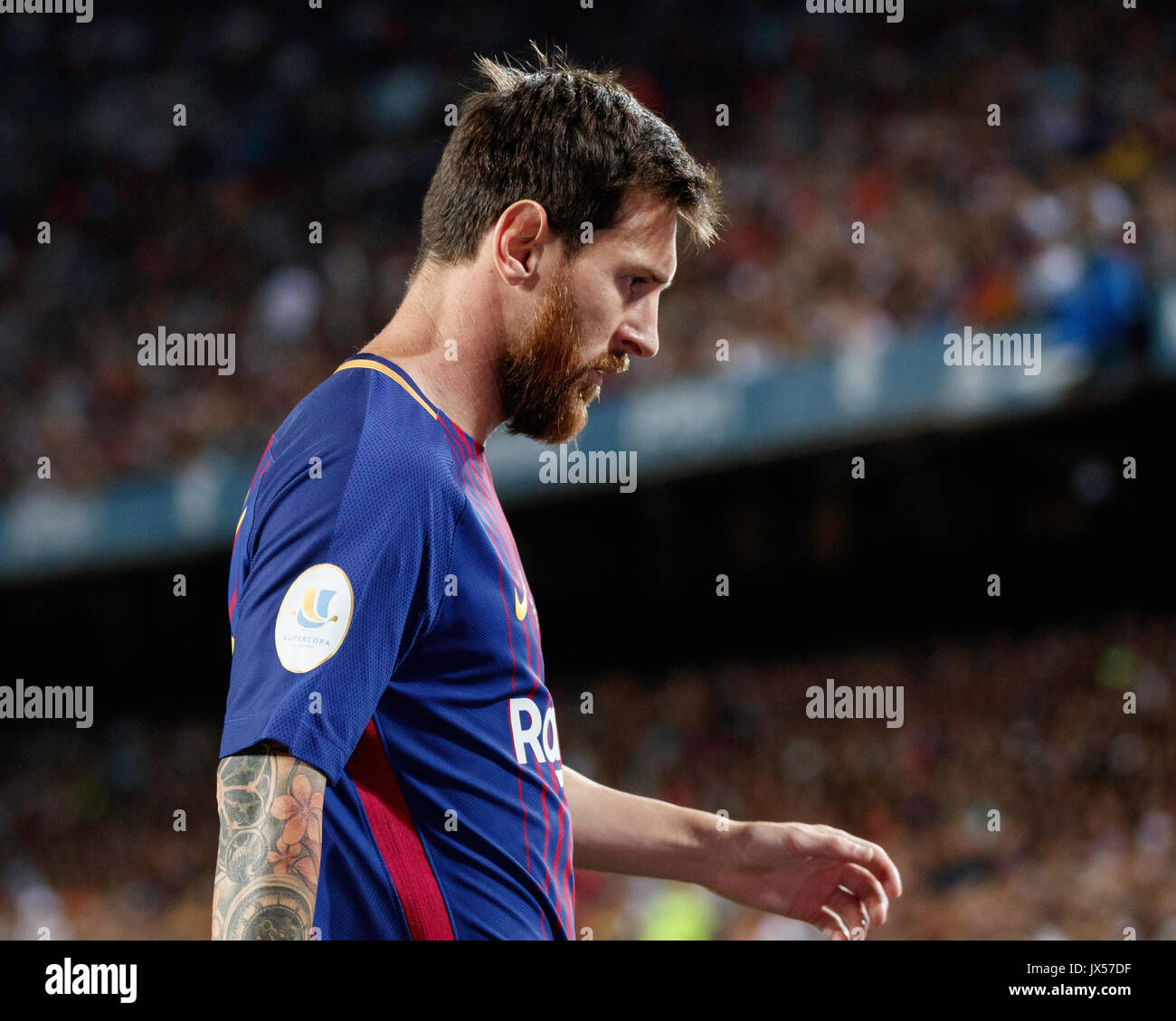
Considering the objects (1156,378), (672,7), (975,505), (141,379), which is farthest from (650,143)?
(672,7)

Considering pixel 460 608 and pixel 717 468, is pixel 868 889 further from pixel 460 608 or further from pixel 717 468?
pixel 717 468

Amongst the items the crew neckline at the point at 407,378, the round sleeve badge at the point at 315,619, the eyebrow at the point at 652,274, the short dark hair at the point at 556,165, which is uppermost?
the short dark hair at the point at 556,165

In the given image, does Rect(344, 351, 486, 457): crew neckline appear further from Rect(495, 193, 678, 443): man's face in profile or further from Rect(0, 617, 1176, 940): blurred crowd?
Rect(0, 617, 1176, 940): blurred crowd

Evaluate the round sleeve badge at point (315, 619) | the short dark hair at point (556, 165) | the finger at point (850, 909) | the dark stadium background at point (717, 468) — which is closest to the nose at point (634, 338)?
the short dark hair at point (556, 165)

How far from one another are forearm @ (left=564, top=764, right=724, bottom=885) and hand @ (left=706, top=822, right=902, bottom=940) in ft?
0.07

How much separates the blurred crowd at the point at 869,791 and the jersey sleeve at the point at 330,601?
5.86 meters

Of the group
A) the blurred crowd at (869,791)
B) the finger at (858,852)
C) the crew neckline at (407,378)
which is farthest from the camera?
the blurred crowd at (869,791)

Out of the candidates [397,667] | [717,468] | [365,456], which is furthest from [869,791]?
[365,456]

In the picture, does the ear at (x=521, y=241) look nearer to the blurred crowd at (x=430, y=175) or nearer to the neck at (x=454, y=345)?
the neck at (x=454, y=345)

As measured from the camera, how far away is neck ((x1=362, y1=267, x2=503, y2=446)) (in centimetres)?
158

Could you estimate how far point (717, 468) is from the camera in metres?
9.11

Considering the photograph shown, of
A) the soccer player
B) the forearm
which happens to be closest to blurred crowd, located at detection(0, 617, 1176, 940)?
the forearm

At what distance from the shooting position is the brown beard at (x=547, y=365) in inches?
64.6

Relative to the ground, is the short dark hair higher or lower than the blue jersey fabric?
higher
